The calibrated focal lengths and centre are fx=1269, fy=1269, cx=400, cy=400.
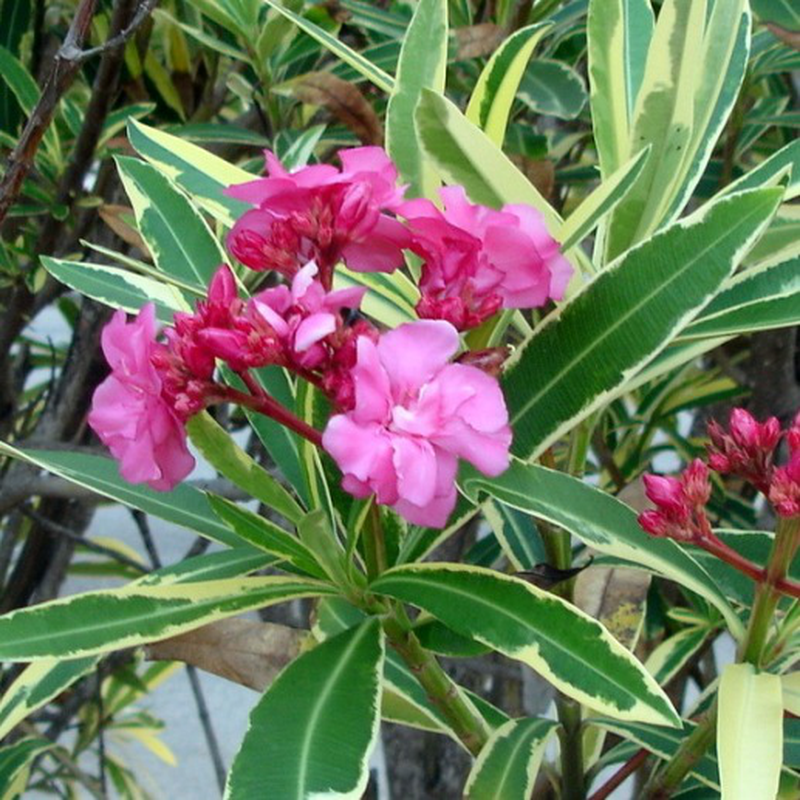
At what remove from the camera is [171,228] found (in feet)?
2.29

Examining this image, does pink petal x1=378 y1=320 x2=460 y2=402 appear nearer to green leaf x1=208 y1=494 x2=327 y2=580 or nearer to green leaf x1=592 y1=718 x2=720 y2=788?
green leaf x1=208 y1=494 x2=327 y2=580

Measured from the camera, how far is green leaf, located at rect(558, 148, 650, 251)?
57 cm

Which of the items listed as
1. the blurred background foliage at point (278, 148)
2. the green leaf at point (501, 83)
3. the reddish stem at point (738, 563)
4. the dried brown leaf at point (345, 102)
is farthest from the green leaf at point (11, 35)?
the reddish stem at point (738, 563)

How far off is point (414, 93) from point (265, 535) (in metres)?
0.24

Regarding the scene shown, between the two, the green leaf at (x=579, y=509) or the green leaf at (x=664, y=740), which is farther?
the green leaf at (x=664, y=740)

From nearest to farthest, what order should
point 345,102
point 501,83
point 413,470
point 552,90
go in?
point 413,470 < point 501,83 < point 345,102 < point 552,90

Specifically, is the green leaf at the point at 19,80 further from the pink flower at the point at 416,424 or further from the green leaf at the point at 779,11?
the pink flower at the point at 416,424

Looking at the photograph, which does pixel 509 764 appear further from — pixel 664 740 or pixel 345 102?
pixel 345 102

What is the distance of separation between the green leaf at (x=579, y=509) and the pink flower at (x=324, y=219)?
0.34 feet

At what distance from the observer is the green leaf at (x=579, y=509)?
1.69 feet

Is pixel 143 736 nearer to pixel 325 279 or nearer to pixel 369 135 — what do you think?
pixel 369 135

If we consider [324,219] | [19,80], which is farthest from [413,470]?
[19,80]

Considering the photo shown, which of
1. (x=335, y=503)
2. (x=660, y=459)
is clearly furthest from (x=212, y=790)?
(x=335, y=503)

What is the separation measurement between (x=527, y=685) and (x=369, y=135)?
1.28 feet
